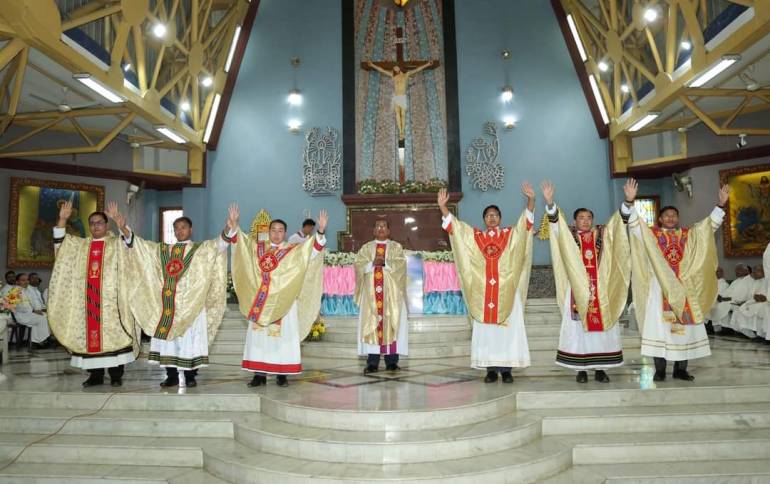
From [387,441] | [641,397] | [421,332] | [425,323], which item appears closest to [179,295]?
[387,441]

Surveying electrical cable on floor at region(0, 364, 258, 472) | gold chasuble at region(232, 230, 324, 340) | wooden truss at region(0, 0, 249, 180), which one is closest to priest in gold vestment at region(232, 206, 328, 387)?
gold chasuble at region(232, 230, 324, 340)

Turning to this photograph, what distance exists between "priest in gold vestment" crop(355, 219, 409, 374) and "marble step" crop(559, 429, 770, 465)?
2525 mm

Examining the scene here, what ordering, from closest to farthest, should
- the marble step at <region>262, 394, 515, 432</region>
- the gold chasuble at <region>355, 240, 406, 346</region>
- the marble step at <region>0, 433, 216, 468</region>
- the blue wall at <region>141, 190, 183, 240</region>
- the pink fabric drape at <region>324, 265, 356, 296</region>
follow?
the marble step at <region>262, 394, 515, 432</region> < the marble step at <region>0, 433, 216, 468</region> < the gold chasuble at <region>355, 240, 406, 346</region> < the pink fabric drape at <region>324, 265, 356, 296</region> < the blue wall at <region>141, 190, 183, 240</region>

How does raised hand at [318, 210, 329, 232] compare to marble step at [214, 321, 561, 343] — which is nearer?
raised hand at [318, 210, 329, 232]

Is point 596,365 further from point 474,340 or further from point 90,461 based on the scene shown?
point 90,461

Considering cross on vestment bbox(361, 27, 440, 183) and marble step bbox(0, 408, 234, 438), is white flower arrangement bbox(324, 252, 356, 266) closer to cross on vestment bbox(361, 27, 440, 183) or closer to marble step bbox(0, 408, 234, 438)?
cross on vestment bbox(361, 27, 440, 183)

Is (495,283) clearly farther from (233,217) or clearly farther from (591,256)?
(233,217)

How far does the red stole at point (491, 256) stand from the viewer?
586cm

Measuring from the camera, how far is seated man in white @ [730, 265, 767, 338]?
9727 mm

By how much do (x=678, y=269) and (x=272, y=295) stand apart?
12.8ft

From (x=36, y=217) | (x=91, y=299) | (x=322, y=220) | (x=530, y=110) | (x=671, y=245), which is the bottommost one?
(x=91, y=299)

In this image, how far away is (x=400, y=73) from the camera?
13875 mm

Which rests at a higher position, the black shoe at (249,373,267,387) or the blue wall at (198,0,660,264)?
the blue wall at (198,0,660,264)

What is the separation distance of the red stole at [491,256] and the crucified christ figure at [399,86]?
8282 mm
